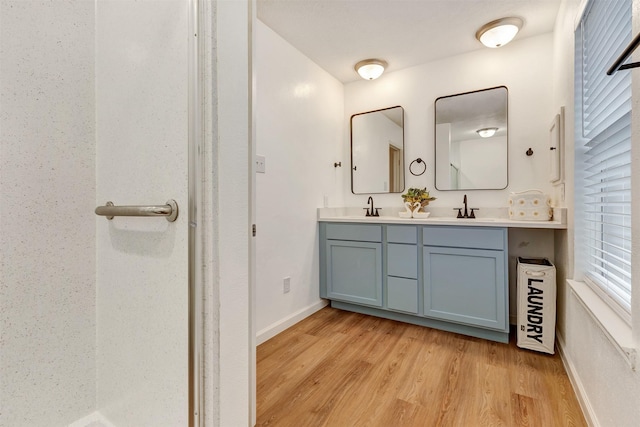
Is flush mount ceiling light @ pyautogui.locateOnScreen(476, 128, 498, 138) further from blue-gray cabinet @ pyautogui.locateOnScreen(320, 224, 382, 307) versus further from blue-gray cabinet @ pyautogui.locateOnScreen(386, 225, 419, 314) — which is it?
blue-gray cabinet @ pyautogui.locateOnScreen(320, 224, 382, 307)

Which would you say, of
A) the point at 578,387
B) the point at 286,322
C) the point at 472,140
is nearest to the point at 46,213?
the point at 286,322

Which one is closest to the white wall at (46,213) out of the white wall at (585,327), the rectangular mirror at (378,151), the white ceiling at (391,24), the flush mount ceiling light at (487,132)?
the white ceiling at (391,24)

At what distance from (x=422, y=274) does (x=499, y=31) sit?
1837 mm

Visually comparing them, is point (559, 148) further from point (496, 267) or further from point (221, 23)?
point (221, 23)

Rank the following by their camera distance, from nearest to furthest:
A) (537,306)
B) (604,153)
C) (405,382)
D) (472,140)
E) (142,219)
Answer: (142,219) < (604,153) < (405,382) < (537,306) < (472,140)

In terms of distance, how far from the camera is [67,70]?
1065mm

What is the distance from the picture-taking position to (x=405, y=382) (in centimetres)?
162

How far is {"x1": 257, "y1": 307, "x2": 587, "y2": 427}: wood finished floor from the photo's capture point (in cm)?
135

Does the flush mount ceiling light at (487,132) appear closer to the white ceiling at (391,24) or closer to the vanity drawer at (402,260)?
the white ceiling at (391,24)

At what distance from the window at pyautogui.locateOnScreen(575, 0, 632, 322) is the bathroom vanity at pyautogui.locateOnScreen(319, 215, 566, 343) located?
331mm

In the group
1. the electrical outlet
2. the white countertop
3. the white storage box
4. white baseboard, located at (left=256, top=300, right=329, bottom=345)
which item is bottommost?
white baseboard, located at (left=256, top=300, right=329, bottom=345)

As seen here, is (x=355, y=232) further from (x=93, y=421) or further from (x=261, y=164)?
(x=93, y=421)

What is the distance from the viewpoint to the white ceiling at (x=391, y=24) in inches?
77.1

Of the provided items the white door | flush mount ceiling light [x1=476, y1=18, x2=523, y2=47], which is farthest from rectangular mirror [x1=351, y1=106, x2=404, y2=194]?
the white door
